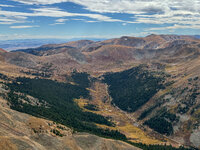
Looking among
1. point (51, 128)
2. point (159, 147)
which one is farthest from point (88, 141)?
point (159, 147)

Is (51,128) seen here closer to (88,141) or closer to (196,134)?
(88,141)

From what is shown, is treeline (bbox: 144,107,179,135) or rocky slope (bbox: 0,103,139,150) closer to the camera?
rocky slope (bbox: 0,103,139,150)

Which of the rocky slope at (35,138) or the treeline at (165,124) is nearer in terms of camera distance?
the rocky slope at (35,138)

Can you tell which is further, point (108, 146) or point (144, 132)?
point (144, 132)

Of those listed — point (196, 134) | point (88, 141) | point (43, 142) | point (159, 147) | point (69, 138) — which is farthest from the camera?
point (196, 134)

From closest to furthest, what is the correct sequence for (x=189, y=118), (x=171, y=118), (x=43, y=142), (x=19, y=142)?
1. (x=19, y=142)
2. (x=43, y=142)
3. (x=189, y=118)
4. (x=171, y=118)

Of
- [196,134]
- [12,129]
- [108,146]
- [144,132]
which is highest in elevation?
[12,129]

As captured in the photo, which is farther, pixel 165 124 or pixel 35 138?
pixel 165 124

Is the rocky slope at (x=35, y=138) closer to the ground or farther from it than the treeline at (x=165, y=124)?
farther from it

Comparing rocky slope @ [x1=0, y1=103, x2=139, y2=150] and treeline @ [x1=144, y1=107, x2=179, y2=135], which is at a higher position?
rocky slope @ [x1=0, y1=103, x2=139, y2=150]

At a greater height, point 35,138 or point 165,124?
point 35,138

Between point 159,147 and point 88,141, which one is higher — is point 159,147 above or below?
below
